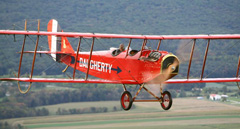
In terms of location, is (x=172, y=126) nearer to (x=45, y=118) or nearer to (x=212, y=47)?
(x=45, y=118)

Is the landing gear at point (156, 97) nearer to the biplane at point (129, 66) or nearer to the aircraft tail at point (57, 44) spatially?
the biplane at point (129, 66)

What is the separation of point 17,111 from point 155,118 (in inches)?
1459

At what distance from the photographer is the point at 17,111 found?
100438mm

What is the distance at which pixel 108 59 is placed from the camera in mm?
22234

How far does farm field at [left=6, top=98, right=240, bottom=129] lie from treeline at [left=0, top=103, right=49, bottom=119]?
1995 millimetres

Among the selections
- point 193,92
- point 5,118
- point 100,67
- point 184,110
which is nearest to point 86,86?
point 5,118

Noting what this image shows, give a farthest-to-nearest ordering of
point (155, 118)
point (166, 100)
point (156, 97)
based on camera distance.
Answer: point (155, 118)
point (166, 100)
point (156, 97)

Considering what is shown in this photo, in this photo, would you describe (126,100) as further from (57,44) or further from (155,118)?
(155,118)

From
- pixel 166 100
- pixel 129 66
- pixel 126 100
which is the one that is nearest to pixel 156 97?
pixel 166 100

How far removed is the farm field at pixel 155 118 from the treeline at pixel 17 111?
1.99m

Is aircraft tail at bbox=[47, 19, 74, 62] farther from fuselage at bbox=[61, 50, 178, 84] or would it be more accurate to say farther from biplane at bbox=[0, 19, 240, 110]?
biplane at bbox=[0, 19, 240, 110]

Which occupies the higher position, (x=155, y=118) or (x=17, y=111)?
(x=17, y=111)

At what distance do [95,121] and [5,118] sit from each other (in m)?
22.0

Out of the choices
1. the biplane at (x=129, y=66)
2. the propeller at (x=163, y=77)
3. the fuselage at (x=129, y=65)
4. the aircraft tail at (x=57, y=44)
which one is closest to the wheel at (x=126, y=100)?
the biplane at (x=129, y=66)
